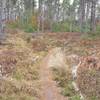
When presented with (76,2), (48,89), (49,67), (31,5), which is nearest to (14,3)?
(31,5)

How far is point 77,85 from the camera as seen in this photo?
490 inches

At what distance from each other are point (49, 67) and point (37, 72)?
1.56m

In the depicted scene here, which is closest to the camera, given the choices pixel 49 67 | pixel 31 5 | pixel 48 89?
pixel 48 89

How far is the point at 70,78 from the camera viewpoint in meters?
14.3

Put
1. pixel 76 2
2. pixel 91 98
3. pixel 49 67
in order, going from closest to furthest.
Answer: pixel 91 98 → pixel 49 67 → pixel 76 2

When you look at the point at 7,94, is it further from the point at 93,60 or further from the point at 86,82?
the point at 93,60

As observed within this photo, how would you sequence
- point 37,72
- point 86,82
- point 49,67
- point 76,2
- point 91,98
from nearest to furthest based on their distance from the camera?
1. point 91,98
2. point 86,82
3. point 37,72
4. point 49,67
5. point 76,2

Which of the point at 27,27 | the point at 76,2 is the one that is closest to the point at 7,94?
the point at 27,27

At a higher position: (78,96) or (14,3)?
(14,3)

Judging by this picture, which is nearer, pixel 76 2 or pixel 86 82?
pixel 86 82

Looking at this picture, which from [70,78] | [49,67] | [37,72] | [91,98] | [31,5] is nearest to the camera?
[91,98]

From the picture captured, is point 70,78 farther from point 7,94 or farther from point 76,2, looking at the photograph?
point 76,2

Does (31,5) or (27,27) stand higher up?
(31,5)

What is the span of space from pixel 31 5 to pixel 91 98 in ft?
196
